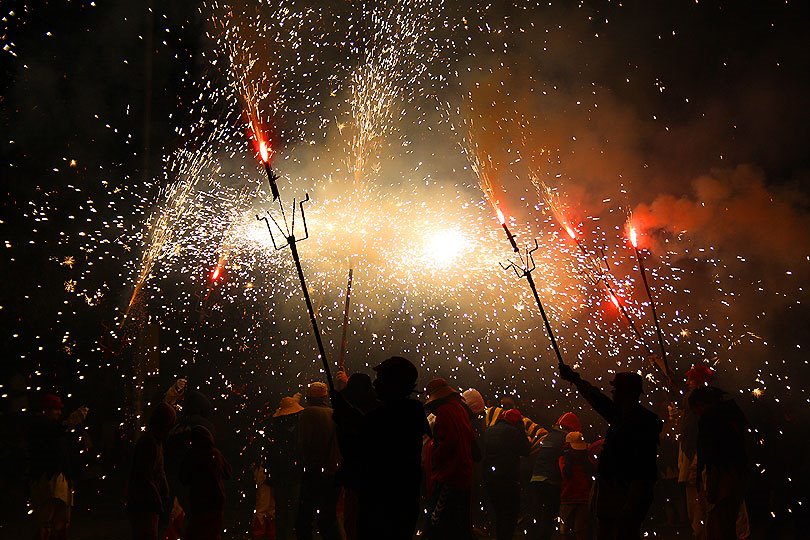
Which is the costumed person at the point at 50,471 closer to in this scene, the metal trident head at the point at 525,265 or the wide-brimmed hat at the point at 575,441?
the metal trident head at the point at 525,265

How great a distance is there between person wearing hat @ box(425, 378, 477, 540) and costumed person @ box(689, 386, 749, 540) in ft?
5.99

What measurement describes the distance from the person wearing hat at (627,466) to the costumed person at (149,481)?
2.99m

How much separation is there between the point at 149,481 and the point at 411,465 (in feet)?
8.12

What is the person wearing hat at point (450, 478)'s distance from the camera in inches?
180

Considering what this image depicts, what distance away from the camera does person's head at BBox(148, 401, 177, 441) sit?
187 inches

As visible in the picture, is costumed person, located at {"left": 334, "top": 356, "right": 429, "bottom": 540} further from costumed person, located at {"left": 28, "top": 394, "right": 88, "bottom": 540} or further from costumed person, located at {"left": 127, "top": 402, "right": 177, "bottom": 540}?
costumed person, located at {"left": 28, "top": 394, "right": 88, "bottom": 540}

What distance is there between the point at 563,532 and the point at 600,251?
19.5 ft

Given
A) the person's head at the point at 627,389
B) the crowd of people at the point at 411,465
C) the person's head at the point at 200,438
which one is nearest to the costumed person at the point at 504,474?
the crowd of people at the point at 411,465

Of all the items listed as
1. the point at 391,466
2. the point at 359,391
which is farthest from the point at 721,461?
the point at 391,466

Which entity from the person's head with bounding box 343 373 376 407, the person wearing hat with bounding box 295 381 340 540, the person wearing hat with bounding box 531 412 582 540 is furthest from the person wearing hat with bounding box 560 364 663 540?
the person wearing hat with bounding box 531 412 582 540

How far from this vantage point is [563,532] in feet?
21.1

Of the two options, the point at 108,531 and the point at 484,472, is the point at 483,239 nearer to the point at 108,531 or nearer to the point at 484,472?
the point at 484,472

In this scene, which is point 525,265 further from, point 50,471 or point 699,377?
point 50,471

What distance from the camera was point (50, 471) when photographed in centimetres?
597
